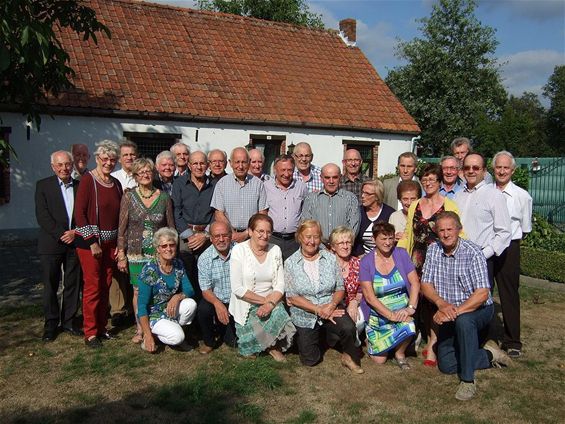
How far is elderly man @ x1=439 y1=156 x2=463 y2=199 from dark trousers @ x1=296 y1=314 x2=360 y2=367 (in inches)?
66.6

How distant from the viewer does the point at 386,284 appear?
509 centimetres

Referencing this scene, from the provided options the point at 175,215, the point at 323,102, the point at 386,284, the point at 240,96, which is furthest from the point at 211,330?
the point at 323,102

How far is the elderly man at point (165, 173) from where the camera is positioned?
5.83 meters

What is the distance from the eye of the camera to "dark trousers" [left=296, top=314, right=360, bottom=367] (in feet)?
16.3

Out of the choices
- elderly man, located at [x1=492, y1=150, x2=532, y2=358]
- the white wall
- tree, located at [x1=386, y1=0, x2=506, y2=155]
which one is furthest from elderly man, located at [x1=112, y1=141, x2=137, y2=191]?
tree, located at [x1=386, y1=0, x2=506, y2=155]

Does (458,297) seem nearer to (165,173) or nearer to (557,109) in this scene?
(165,173)

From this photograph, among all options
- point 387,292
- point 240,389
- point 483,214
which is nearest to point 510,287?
point 483,214

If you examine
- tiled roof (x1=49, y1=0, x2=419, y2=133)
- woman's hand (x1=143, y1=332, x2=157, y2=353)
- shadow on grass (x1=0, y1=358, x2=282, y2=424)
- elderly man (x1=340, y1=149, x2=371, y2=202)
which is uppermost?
tiled roof (x1=49, y1=0, x2=419, y2=133)

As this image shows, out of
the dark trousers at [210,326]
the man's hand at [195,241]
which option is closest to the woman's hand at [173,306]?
the dark trousers at [210,326]

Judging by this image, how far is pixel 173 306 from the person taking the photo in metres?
5.20

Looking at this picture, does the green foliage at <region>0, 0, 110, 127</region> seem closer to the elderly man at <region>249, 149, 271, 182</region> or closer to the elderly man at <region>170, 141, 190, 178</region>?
the elderly man at <region>170, 141, 190, 178</region>

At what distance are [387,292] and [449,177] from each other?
1349 millimetres

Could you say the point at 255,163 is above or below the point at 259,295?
above

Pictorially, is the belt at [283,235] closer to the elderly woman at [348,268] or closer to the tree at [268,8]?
the elderly woman at [348,268]
